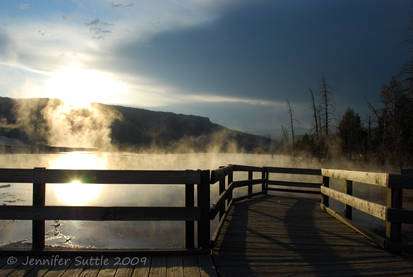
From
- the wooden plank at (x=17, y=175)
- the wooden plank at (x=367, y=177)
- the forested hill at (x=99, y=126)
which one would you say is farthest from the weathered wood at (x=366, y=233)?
the forested hill at (x=99, y=126)

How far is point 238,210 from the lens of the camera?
8352mm

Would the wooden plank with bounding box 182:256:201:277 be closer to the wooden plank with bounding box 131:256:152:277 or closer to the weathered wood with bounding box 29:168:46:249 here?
the wooden plank with bounding box 131:256:152:277

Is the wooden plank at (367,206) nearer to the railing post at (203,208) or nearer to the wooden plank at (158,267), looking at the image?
the railing post at (203,208)

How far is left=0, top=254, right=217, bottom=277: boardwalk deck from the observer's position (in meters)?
3.71

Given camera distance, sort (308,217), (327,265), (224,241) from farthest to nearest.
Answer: (308,217) < (224,241) < (327,265)

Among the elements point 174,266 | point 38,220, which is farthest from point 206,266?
point 38,220

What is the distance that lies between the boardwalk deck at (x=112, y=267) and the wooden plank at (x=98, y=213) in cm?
49

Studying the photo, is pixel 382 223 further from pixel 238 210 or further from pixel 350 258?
pixel 350 258

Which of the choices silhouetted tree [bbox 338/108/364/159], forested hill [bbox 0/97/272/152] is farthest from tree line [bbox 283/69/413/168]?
forested hill [bbox 0/97/272/152]

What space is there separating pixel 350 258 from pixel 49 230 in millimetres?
10677

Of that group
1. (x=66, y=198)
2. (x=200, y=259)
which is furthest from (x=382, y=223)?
(x=66, y=198)

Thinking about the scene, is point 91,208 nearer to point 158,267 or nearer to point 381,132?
point 158,267

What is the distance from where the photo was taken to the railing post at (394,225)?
4.70m

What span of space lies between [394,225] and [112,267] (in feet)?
12.7
